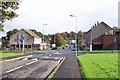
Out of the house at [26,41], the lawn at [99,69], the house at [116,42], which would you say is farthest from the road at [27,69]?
the house at [26,41]

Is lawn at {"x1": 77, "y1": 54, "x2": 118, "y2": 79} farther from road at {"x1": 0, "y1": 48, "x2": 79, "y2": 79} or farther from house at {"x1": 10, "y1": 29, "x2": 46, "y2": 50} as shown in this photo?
house at {"x1": 10, "y1": 29, "x2": 46, "y2": 50}

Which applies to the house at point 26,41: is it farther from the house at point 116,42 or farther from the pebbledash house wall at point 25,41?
the house at point 116,42

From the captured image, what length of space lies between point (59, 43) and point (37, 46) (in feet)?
110

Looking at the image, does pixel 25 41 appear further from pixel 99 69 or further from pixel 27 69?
pixel 99 69

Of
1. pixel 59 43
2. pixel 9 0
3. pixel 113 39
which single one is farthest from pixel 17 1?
pixel 59 43

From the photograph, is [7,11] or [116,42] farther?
[116,42]

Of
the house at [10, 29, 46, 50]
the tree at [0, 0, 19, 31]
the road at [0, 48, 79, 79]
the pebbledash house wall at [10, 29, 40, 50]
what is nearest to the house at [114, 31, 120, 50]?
the house at [10, 29, 46, 50]

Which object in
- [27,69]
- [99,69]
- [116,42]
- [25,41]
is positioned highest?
[25,41]

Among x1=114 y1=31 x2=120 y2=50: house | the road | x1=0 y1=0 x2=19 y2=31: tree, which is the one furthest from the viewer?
x1=114 y1=31 x2=120 y2=50: house

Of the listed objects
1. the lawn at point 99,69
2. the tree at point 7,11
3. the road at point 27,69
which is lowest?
the road at point 27,69

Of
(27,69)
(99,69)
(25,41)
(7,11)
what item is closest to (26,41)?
(25,41)

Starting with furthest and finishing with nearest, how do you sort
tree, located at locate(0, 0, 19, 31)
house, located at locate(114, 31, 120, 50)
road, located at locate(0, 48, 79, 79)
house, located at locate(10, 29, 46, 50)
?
house, located at locate(10, 29, 46, 50)
house, located at locate(114, 31, 120, 50)
road, located at locate(0, 48, 79, 79)
tree, located at locate(0, 0, 19, 31)

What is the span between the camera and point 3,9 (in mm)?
16141

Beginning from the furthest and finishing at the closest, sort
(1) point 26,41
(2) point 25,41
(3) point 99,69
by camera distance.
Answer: (1) point 26,41 < (2) point 25,41 < (3) point 99,69
